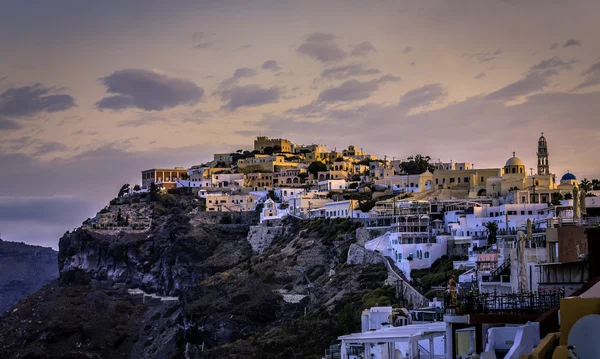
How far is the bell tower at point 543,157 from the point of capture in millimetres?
100562

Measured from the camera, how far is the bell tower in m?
101

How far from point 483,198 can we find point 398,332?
225ft

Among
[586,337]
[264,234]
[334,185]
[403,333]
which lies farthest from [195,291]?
[586,337]

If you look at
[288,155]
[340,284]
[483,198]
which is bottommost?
[340,284]

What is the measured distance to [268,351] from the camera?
229 ft

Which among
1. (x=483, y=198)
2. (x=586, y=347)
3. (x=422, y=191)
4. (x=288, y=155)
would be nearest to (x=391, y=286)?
(x=483, y=198)

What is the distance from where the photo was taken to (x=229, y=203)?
12100 cm

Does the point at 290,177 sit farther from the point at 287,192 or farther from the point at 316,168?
the point at 287,192

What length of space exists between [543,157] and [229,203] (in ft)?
135

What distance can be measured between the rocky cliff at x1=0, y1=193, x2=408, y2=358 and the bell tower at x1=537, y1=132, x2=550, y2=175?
78.5 feet

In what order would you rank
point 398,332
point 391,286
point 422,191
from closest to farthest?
1. point 398,332
2. point 391,286
3. point 422,191

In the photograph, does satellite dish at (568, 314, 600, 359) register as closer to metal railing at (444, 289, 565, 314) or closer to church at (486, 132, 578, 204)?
metal railing at (444, 289, 565, 314)

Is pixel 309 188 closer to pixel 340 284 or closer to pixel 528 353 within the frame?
pixel 340 284

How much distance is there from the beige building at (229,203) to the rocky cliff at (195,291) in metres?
1.86
